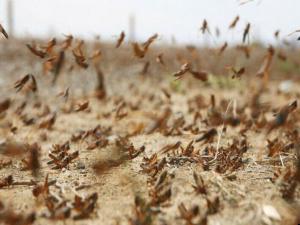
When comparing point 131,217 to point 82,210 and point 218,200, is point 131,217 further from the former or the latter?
point 218,200

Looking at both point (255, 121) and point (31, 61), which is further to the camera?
point (31, 61)

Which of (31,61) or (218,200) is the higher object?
(31,61)

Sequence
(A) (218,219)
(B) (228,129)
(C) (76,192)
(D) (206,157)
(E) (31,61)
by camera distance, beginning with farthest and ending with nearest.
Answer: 1. (E) (31,61)
2. (B) (228,129)
3. (D) (206,157)
4. (C) (76,192)
5. (A) (218,219)

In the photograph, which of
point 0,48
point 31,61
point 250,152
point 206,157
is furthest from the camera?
point 0,48

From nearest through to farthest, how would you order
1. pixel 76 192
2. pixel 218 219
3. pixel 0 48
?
pixel 218 219 < pixel 76 192 < pixel 0 48

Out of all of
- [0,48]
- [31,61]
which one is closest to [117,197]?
[31,61]

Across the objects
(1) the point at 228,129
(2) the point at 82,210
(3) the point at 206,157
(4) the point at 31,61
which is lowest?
(2) the point at 82,210

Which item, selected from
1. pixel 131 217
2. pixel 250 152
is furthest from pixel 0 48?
pixel 131 217

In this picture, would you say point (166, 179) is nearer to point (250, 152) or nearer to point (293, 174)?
point (293, 174)

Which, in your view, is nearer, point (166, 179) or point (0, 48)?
point (166, 179)
